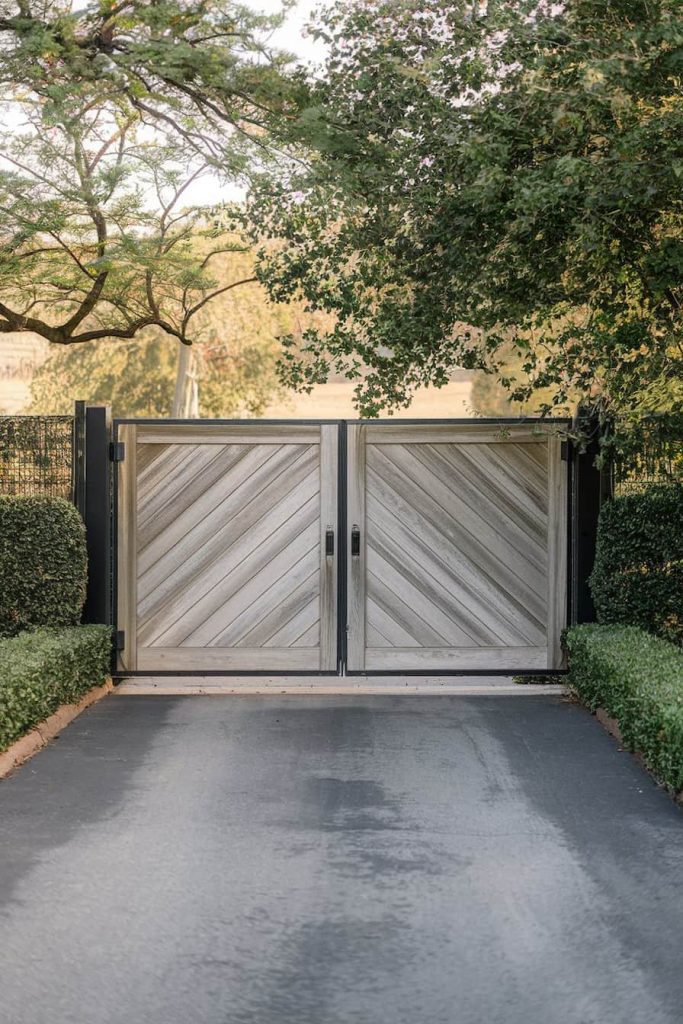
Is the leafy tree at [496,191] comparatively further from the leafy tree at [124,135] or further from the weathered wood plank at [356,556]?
the leafy tree at [124,135]

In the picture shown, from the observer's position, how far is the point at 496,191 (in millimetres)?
7363

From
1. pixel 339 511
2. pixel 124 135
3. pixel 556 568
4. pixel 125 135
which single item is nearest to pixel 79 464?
pixel 339 511

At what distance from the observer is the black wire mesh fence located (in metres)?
9.14

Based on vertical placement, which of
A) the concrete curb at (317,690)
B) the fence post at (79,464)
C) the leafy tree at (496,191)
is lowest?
the concrete curb at (317,690)

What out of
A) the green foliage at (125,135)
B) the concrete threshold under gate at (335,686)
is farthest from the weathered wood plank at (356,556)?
the green foliage at (125,135)

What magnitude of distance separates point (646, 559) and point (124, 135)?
1168cm

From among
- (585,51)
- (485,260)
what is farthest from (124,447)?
(585,51)

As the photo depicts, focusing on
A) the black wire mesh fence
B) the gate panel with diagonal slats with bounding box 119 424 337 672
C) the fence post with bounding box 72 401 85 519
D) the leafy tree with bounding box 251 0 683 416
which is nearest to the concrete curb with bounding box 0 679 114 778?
the gate panel with diagonal slats with bounding box 119 424 337 672

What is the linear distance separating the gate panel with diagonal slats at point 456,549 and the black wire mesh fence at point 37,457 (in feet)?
6.74

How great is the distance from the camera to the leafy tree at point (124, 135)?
12242 mm

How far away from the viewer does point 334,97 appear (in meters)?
8.45

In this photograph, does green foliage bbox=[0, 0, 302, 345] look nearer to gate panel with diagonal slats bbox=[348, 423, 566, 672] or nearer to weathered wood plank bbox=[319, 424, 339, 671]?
weathered wood plank bbox=[319, 424, 339, 671]

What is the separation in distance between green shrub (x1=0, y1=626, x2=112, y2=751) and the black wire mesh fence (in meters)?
1.07

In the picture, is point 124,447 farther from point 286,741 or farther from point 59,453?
point 286,741
